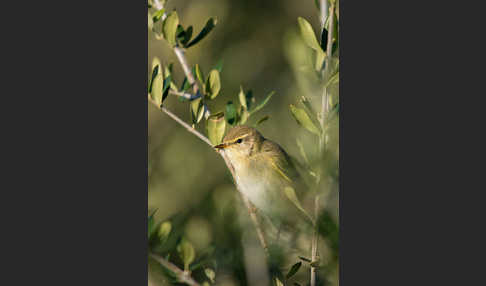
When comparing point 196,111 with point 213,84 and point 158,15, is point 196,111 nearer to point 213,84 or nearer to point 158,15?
point 213,84

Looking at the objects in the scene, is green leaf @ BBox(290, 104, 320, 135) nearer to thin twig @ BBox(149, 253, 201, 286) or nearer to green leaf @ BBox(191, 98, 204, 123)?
green leaf @ BBox(191, 98, 204, 123)

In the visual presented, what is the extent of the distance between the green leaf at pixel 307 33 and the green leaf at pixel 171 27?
1.72ft

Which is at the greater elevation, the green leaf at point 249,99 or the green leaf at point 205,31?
the green leaf at point 205,31

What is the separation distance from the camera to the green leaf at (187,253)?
92.1 inches

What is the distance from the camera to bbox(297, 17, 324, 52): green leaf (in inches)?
90.0

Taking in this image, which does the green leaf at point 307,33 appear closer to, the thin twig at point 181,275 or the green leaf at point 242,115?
the green leaf at point 242,115

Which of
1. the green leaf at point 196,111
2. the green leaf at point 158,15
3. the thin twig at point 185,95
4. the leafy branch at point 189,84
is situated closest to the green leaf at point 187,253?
the leafy branch at point 189,84

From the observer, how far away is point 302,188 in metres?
2.37

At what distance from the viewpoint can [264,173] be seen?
97.2 inches

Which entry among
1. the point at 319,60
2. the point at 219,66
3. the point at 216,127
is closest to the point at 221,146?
the point at 216,127

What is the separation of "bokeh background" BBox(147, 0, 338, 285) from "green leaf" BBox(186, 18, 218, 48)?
0.07 feet

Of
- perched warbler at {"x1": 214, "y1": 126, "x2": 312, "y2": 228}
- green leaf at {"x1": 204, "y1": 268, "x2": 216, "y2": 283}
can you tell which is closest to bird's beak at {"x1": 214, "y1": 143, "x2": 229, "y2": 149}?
perched warbler at {"x1": 214, "y1": 126, "x2": 312, "y2": 228}

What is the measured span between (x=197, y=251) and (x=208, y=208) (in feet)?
0.62

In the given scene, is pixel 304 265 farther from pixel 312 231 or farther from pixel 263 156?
pixel 263 156
